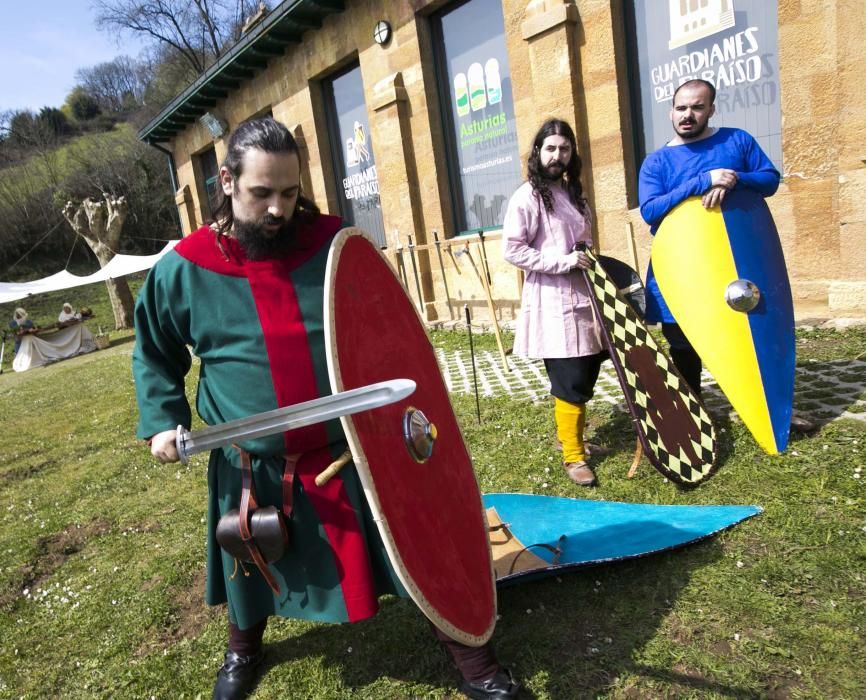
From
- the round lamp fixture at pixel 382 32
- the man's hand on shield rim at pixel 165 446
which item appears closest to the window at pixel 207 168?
the round lamp fixture at pixel 382 32

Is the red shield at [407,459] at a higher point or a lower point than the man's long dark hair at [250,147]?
lower

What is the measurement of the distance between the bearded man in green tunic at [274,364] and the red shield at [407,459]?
176mm

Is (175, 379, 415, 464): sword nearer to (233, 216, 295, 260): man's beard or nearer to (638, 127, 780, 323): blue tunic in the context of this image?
(233, 216, 295, 260): man's beard

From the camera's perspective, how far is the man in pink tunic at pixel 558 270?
2.77 metres

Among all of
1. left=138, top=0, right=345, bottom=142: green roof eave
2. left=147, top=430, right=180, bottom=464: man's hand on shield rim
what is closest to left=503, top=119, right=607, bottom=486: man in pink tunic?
left=147, top=430, right=180, bottom=464: man's hand on shield rim

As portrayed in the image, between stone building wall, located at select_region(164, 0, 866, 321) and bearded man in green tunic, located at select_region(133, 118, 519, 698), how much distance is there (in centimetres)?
283

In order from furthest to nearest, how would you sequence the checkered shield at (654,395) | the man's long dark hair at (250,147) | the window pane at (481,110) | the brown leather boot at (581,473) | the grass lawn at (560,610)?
the window pane at (481,110), the brown leather boot at (581,473), the checkered shield at (654,395), the grass lawn at (560,610), the man's long dark hair at (250,147)

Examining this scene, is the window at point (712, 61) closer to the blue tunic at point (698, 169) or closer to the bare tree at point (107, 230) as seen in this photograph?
the blue tunic at point (698, 169)

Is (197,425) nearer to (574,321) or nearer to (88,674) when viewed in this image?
(88,674)

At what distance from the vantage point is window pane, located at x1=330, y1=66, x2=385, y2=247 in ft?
30.2

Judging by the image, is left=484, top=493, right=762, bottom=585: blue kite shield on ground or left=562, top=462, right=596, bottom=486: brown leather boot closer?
left=484, top=493, right=762, bottom=585: blue kite shield on ground

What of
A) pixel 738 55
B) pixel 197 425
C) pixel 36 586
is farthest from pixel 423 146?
pixel 36 586

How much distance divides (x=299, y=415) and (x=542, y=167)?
6.68 ft

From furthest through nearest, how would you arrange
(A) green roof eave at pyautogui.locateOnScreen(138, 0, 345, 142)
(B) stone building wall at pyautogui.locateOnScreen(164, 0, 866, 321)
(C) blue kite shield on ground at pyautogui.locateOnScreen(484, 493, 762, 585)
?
1. (A) green roof eave at pyautogui.locateOnScreen(138, 0, 345, 142)
2. (B) stone building wall at pyautogui.locateOnScreen(164, 0, 866, 321)
3. (C) blue kite shield on ground at pyautogui.locateOnScreen(484, 493, 762, 585)
